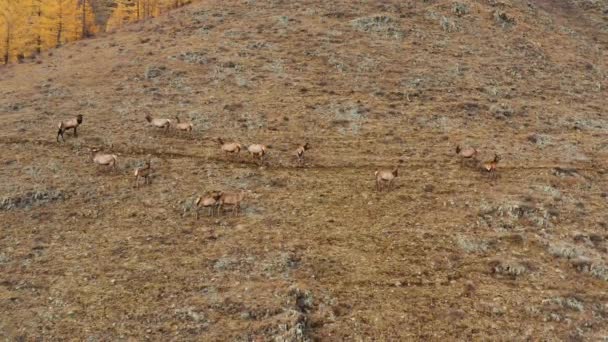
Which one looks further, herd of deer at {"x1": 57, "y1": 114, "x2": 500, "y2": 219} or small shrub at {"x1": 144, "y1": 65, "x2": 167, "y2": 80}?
small shrub at {"x1": 144, "y1": 65, "x2": 167, "y2": 80}

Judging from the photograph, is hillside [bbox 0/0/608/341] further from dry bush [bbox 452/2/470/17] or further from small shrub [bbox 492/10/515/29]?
dry bush [bbox 452/2/470/17]

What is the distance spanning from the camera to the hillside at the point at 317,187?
2134 centimetres

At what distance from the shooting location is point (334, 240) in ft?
86.6

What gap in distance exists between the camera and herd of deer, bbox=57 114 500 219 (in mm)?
28391

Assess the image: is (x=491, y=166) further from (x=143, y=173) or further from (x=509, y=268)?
(x=143, y=173)

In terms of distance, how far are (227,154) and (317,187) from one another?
759 centimetres

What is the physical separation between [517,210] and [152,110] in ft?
96.0

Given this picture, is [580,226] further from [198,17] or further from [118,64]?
[198,17]

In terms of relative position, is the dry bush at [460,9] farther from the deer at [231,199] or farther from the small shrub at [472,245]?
the deer at [231,199]

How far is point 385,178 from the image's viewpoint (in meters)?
31.4

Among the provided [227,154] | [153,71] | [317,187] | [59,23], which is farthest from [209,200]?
[59,23]

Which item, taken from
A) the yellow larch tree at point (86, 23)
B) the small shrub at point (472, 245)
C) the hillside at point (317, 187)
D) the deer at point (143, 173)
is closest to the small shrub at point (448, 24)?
the hillside at point (317, 187)

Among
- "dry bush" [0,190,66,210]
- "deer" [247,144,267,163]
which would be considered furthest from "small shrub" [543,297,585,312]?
"dry bush" [0,190,66,210]

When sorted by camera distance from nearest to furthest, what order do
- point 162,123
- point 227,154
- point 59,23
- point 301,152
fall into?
point 301,152
point 227,154
point 162,123
point 59,23
